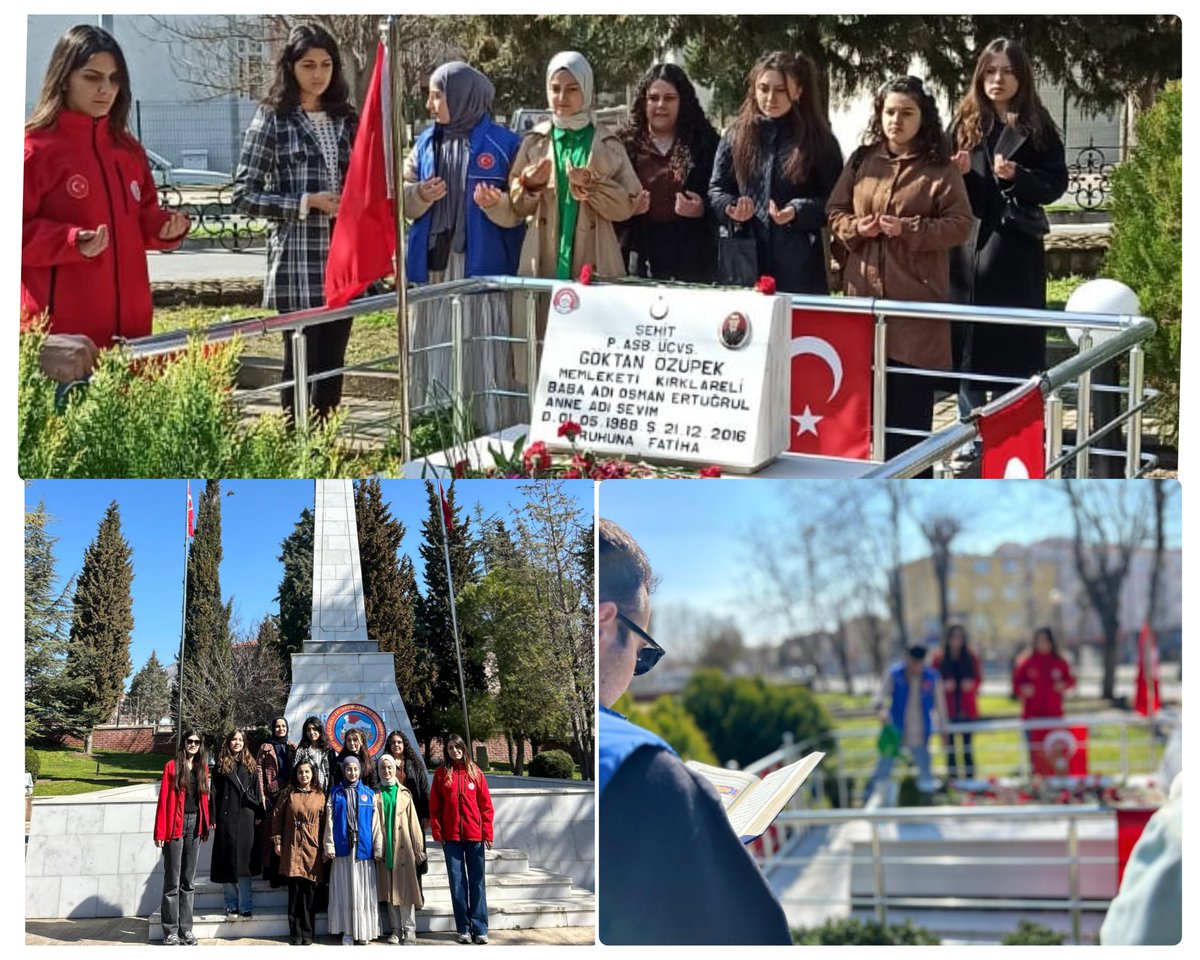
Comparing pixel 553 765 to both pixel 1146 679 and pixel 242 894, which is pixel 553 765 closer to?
pixel 242 894

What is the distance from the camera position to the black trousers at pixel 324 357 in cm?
907

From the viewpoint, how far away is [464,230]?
977 cm

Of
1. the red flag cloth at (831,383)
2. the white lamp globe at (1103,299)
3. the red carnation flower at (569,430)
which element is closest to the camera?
the red carnation flower at (569,430)

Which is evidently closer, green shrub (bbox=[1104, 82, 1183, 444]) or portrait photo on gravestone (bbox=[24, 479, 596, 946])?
portrait photo on gravestone (bbox=[24, 479, 596, 946])

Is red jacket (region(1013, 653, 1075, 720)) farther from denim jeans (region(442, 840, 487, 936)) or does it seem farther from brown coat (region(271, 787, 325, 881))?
brown coat (region(271, 787, 325, 881))

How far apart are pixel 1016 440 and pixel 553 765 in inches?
80.9

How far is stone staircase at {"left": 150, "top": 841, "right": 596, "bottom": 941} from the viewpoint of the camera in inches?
226

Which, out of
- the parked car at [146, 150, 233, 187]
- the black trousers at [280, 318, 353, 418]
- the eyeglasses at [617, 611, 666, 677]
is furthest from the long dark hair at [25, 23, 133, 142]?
the eyeglasses at [617, 611, 666, 677]

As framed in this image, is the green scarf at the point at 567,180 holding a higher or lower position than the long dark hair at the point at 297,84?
lower

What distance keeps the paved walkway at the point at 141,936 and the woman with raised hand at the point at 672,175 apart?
465 centimetres

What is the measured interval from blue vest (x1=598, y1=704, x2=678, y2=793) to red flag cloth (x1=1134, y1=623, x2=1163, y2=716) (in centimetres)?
211

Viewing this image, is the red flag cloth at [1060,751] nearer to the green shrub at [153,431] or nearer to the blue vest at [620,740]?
the blue vest at [620,740]

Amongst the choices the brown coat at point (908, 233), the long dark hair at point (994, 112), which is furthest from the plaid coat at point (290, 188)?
the long dark hair at point (994, 112)

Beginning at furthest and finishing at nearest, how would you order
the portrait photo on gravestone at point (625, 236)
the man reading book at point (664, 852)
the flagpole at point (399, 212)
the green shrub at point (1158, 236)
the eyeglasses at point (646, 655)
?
the green shrub at point (1158, 236) → the portrait photo on gravestone at point (625, 236) → the flagpole at point (399, 212) → the eyeglasses at point (646, 655) → the man reading book at point (664, 852)
